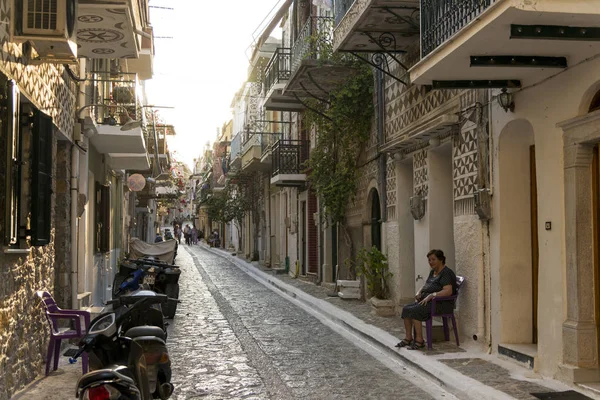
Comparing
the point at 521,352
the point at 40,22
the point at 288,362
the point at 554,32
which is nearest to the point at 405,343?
the point at 288,362

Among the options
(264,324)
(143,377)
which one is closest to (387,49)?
(264,324)

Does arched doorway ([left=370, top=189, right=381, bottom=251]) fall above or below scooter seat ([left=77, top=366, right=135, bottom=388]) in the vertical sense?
above

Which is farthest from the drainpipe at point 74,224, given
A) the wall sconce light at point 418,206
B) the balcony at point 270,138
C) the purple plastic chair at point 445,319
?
the balcony at point 270,138

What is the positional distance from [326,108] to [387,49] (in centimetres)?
588

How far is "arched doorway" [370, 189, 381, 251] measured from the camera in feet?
53.8

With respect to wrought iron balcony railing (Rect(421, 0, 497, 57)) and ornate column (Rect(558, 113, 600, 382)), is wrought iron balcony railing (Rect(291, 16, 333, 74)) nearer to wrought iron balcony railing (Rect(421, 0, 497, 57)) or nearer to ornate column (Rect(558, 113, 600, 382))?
wrought iron balcony railing (Rect(421, 0, 497, 57))

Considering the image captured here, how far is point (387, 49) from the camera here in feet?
44.6

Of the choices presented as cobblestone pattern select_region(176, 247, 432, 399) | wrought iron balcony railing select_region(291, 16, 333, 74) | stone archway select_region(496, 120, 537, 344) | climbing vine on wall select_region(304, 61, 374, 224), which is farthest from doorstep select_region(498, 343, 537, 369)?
wrought iron balcony railing select_region(291, 16, 333, 74)

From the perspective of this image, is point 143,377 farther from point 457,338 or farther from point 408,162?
point 408,162

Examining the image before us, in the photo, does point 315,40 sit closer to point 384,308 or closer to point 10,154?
point 384,308

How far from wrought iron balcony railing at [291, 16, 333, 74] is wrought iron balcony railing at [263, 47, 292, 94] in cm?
301

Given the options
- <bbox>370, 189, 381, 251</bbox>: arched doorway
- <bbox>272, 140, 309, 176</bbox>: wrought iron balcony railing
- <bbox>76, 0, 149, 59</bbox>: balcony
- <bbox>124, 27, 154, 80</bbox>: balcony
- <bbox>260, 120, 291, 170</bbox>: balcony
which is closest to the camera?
<bbox>76, 0, 149, 59</bbox>: balcony

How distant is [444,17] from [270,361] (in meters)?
4.98

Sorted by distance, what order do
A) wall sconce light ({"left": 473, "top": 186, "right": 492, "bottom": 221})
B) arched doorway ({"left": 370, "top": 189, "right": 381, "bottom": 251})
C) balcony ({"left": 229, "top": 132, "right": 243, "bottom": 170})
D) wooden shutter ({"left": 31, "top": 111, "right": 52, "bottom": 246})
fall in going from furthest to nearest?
balcony ({"left": 229, "top": 132, "right": 243, "bottom": 170}) < arched doorway ({"left": 370, "top": 189, "right": 381, "bottom": 251}) < wall sconce light ({"left": 473, "top": 186, "right": 492, "bottom": 221}) < wooden shutter ({"left": 31, "top": 111, "right": 52, "bottom": 246})
